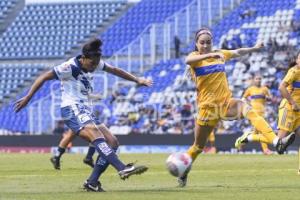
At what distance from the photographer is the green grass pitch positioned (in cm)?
1280

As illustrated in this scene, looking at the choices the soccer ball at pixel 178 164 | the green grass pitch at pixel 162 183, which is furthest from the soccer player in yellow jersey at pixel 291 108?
the soccer ball at pixel 178 164

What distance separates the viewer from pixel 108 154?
1354 centimetres

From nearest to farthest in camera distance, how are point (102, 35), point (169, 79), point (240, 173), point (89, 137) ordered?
point (89, 137), point (240, 173), point (169, 79), point (102, 35)

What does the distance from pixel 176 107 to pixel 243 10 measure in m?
7.80

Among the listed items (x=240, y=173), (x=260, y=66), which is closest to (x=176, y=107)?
(x=260, y=66)

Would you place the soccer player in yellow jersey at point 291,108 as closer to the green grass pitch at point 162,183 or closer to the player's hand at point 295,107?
the player's hand at point 295,107

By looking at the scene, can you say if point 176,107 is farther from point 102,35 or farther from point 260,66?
point 102,35

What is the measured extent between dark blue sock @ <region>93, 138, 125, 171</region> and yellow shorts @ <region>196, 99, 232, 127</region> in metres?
2.17

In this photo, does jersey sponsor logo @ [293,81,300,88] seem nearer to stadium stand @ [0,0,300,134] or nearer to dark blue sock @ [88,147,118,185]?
dark blue sock @ [88,147,118,185]

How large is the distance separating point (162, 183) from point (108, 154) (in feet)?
8.39

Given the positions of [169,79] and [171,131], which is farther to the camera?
[169,79]

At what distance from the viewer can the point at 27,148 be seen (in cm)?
3834

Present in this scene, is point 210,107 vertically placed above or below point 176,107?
above

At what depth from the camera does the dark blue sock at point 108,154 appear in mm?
13342
